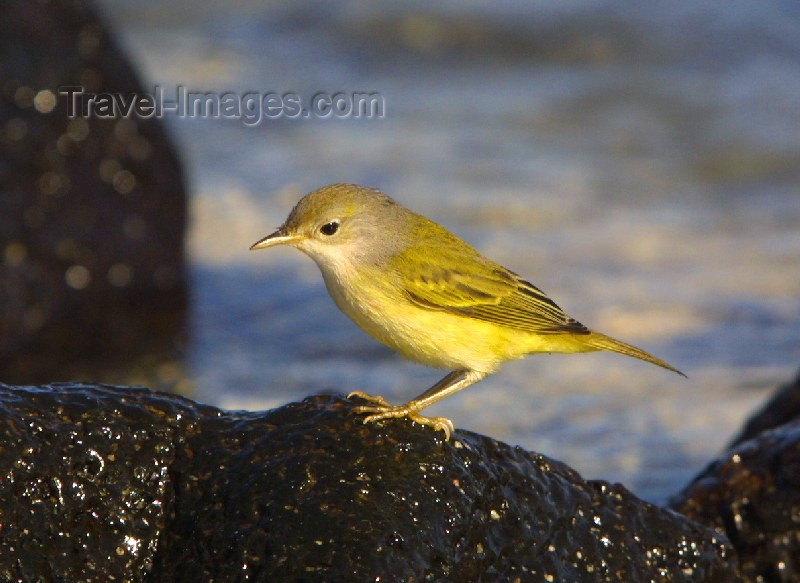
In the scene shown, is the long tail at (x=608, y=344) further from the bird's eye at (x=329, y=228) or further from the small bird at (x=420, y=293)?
the bird's eye at (x=329, y=228)

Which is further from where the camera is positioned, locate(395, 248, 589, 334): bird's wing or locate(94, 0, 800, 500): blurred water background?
locate(94, 0, 800, 500): blurred water background

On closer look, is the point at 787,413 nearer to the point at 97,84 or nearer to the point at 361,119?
the point at 97,84

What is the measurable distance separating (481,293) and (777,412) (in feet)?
7.18

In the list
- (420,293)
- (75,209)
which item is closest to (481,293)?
(420,293)

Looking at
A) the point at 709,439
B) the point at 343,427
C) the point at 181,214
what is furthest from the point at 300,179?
the point at 343,427

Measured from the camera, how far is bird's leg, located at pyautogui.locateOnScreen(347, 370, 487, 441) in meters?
4.79

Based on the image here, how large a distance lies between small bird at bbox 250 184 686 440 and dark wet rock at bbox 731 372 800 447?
1458 millimetres

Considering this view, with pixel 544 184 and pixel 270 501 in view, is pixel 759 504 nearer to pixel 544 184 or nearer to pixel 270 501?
pixel 270 501

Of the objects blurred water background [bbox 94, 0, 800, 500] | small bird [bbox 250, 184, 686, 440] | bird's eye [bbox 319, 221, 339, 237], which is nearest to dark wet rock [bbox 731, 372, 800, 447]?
blurred water background [bbox 94, 0, 800, 500]

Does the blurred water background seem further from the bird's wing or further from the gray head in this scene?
the gray head

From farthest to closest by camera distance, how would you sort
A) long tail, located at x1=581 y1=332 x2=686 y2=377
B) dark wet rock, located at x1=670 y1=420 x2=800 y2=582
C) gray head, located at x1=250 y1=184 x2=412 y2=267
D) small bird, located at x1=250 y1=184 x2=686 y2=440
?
long tail, located at x1=581 y1=332 x2=686 y2=377, dark wet rock, located at x1=670 y1=420 x2=800 y2=582, gray head, located at x1=250 y1=184 x2=412 y2=267, small bird, located at x1=250 y1=184 x2=686 y2=440

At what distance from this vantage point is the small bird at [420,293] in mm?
5195

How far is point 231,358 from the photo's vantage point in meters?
9.70

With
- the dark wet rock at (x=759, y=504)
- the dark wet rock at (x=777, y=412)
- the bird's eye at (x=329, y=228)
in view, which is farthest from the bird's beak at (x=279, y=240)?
the dark wet rock at (x=777, y=412)
